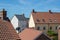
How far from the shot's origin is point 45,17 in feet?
268

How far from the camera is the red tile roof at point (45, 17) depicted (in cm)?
8056

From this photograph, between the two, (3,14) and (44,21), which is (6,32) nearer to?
(3,14)

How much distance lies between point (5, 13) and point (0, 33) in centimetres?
426

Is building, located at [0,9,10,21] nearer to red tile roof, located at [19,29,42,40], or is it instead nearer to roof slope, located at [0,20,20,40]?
roof slope, located at [0,20,20,40]

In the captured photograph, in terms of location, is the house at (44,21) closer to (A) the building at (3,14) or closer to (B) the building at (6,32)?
(A) the building at (3,14)

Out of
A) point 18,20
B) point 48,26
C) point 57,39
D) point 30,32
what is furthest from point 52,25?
point 30,32

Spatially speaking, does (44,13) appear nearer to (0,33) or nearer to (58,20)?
(58,20)

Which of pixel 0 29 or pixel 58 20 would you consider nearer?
pixel 0 29

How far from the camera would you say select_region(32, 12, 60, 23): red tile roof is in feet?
264

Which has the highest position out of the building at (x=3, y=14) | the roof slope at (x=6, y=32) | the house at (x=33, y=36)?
the building at (x=3, y=14)

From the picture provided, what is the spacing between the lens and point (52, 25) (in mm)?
81688

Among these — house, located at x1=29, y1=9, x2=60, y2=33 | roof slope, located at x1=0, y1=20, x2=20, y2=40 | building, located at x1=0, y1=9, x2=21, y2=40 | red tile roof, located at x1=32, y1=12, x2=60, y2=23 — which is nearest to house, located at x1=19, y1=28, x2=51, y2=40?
building, located at x1=0, y1=9, x2=21, y2=40

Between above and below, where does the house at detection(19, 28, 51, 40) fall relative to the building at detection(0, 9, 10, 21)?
below

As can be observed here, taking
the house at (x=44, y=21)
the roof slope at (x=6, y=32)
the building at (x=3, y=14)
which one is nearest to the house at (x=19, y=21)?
the house at (x=44, y=21)
